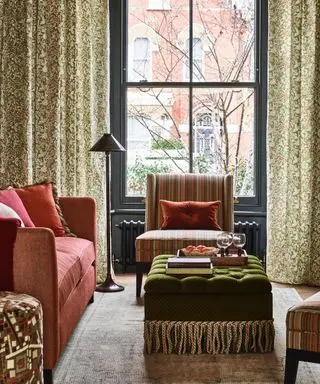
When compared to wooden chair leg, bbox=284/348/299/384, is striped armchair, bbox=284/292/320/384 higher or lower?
higher

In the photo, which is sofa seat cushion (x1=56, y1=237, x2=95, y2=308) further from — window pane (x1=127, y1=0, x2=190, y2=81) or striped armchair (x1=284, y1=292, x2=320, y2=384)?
window pane (x1=127, y1=0, x2=190, y2=81)

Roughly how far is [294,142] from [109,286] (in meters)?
2.01

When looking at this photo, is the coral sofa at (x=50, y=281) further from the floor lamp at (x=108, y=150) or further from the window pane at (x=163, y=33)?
the window pane at (x=163, y=33)

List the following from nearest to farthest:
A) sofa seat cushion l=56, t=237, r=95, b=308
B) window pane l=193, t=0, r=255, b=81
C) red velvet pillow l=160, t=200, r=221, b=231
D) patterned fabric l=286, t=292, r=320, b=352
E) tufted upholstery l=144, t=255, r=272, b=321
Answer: patterned fabric l=286, t=292, r=320, b=352 → sofa seat cushion l=56, t=237, r=95, b=308 → tufted upholstery l=144, t=255, r=272, b=321 → red velvet pillow l=160, t=200, r=221, b=231 → window pane l=193, t=0, r=255, b=81

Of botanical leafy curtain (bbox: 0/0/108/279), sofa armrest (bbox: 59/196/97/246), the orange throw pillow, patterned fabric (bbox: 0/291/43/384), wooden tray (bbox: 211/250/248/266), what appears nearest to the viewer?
patterned fabric (bbox: 0/291/43/384)

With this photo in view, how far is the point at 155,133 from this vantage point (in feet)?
21.9

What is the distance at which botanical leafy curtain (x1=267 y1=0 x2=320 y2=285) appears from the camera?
599cm

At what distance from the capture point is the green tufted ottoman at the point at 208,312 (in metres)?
3.79

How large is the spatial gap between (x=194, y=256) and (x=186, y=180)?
1668 mm

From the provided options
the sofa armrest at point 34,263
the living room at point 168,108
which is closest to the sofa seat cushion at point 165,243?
the living room at point 168,108

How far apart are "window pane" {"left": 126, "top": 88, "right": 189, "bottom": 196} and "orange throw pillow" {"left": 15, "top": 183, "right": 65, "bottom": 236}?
1.84 m

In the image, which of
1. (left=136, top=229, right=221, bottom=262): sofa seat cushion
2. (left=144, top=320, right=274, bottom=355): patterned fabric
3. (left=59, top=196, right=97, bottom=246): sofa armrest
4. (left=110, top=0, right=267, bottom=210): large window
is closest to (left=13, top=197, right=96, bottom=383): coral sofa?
(left=144, top=320, right=274, bottom=355): patterned fabric

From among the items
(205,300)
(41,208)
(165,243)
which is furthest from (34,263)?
(165,243)

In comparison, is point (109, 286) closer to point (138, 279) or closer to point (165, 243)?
point (138, 279)
